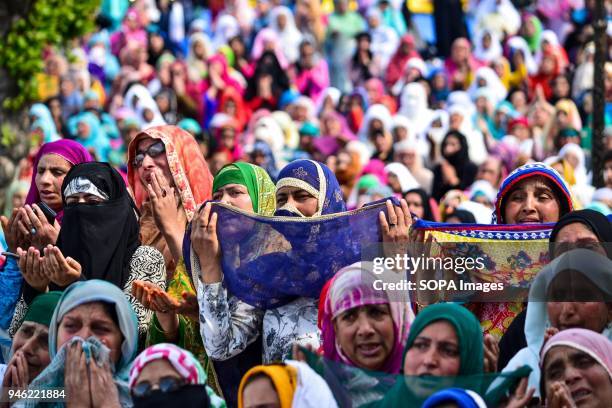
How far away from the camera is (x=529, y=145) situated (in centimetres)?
1581

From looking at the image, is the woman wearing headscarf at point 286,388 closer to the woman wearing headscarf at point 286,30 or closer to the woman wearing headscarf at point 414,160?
the woman wearing headscarf at point 414,160

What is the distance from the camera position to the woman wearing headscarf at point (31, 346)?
702cm

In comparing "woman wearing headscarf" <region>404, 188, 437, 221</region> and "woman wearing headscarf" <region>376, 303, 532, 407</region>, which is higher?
"woman wearing headscarf" <region>404, 188, 437, 221</region>

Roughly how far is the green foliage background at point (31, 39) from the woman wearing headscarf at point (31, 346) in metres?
7.94

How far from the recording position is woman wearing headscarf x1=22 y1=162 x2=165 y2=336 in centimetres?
769

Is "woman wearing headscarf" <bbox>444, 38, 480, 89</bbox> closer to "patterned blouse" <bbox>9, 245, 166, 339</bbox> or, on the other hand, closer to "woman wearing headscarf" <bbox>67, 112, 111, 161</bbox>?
"woman wearing headscarf" <bbox>67, 112, 111, 161</bbox>

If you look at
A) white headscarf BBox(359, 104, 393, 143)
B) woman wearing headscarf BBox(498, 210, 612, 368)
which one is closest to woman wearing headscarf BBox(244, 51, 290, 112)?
white headscarf BBox(359, 104, 393, 143)

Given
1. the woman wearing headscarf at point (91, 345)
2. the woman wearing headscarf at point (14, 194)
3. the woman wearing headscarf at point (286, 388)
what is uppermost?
the woman wearing headscarf at point (14, 194)

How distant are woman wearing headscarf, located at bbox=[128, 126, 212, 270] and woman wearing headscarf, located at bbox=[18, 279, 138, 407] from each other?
1.31m

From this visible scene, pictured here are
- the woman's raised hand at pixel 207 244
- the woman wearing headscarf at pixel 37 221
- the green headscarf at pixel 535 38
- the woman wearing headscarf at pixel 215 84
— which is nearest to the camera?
the woman's raised hand at pixel 207 244

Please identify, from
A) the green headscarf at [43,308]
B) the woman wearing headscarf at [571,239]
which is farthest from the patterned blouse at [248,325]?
the woman wearing headscarf at [571,239]

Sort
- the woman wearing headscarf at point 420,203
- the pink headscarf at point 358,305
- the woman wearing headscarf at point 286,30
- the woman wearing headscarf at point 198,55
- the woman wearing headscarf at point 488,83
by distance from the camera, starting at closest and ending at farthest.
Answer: the pink headscarf at point 358,305 → the woman wearing headscarf at point 420,203 → the woman wearing headscarf at point 488,83 → the woman wearing headscarf at point 198,55 → the woman wearing headscarf at point 286,30

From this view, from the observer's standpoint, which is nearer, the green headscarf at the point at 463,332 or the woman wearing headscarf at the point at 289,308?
the green headscarf at the point at 463,332

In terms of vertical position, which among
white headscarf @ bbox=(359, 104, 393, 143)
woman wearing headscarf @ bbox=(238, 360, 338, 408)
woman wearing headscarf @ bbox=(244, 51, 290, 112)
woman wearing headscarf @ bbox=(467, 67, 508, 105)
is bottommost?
woman wearing headscarf @ bbox=(238, 360, 338, 408)
